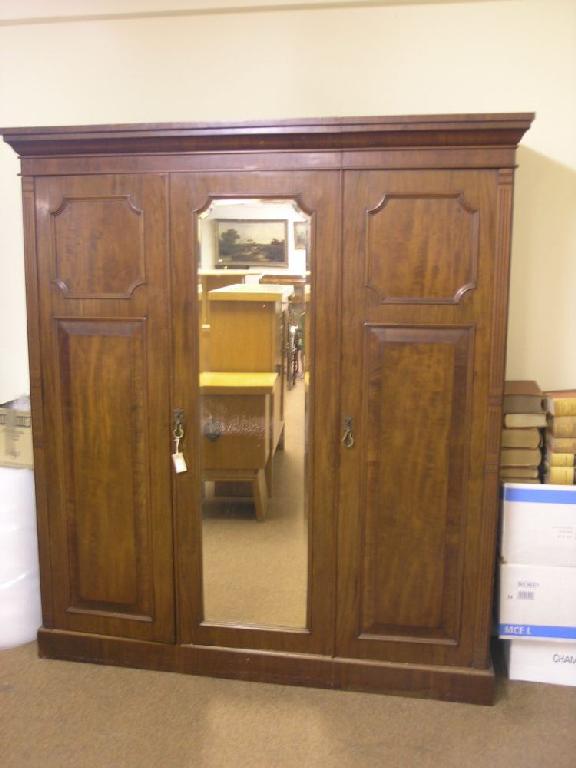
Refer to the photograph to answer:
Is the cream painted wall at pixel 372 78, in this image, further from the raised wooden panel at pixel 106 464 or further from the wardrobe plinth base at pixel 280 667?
the wardrobe plinth base at pixel 280 667

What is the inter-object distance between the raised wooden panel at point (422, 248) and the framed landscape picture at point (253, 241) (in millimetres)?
265

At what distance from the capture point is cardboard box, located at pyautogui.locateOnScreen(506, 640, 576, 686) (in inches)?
92.7

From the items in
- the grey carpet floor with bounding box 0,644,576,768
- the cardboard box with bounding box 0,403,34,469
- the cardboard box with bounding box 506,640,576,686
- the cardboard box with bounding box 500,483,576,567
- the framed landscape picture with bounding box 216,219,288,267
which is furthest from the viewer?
the cardboard box with bounding box 0,403,34,469

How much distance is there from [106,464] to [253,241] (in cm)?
88

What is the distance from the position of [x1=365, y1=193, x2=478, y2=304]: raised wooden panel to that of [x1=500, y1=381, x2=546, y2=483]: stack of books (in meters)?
0.46

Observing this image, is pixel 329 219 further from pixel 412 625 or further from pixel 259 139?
pixel 412 625

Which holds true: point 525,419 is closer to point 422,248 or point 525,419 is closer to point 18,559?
point 422,248

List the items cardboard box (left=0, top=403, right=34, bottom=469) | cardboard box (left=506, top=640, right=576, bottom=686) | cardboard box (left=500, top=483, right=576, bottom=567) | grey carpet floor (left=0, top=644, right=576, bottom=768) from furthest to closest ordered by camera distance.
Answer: cardboard box (left=0, top=403, right=34, bottom=469), cardboard box (left=506, top=640, right=576, bottom=686), cardboard box (left=500, top=483, right=576, bottom=567), grey carpet floor (left=0, top=644, right=576, bottom=768)

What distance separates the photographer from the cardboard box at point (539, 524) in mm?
2240

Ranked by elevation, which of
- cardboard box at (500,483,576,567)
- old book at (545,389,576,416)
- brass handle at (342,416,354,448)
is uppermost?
old book at (545,389,576,416)

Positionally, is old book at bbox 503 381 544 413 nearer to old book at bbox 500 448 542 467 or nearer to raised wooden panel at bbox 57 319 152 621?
old book at bbox 500 448 542 467

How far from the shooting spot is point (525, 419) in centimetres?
228

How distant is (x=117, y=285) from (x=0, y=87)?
1160 millimetres

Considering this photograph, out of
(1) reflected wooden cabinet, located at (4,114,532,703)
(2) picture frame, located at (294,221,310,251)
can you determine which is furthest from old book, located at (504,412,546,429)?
(2) picture frame, located at (294,221,310,251)
